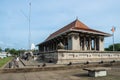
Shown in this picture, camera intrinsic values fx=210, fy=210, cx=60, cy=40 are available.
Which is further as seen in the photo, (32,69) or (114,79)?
(32,69)

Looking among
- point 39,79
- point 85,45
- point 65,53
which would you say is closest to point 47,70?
point 39,79

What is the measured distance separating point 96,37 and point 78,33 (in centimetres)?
759

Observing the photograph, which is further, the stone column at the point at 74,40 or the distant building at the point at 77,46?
the stone column at the point at 74,40

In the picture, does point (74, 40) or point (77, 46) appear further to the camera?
point (77, 46)

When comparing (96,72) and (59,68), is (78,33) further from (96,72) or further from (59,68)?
(96,72)

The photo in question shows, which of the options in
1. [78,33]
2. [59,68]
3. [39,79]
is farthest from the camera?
[78,33]

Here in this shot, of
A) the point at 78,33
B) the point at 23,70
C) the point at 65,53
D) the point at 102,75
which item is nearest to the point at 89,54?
the point at 65,53

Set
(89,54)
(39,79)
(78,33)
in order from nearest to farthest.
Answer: (39,79) < (89,54) < (78,33)

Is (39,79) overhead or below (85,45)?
below

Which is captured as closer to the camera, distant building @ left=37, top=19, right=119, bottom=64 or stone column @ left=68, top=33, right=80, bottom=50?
distant building @ left=37, top=19, right=119, bottom=64

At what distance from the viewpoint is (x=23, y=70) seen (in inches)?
667

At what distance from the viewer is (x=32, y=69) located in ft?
56.7

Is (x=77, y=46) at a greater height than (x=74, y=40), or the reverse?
(x=74, y=40)

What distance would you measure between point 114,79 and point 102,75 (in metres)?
1.86
